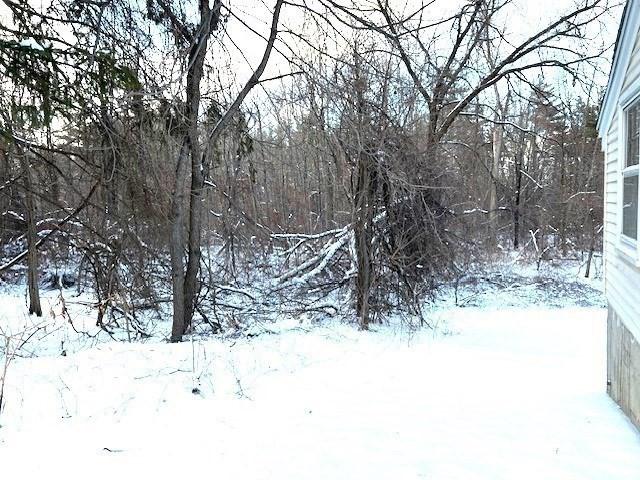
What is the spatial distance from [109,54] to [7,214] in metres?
8.83

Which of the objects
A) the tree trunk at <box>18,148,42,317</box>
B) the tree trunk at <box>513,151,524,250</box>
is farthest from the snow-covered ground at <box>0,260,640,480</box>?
the tree trunk at <box>513,151,524,250</box>

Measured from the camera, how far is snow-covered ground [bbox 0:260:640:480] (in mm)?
3354

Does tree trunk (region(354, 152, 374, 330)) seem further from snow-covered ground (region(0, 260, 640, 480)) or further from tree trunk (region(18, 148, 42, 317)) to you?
tree trunk (region(18, 148, 42, 317))

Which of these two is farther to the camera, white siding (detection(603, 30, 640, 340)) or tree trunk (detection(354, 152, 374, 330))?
tree trunk (detection(354, 152, 374, 330))

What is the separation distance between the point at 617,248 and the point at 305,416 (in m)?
3.24

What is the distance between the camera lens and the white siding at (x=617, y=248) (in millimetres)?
4051

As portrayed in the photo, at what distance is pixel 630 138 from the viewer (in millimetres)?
4512

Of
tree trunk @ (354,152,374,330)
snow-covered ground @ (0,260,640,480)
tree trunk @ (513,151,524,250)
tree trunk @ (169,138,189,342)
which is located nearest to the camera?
snow-covered ground @ (0,260,640,480)

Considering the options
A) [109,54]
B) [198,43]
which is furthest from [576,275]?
[109,54]

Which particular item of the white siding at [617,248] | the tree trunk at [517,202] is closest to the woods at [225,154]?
the white siding at [617,248]

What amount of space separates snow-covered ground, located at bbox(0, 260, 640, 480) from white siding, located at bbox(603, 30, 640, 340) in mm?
1017

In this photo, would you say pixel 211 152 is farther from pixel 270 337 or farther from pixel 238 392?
pixel 238 392

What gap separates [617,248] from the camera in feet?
16.0

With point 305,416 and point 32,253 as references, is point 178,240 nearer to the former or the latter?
point 305,416
